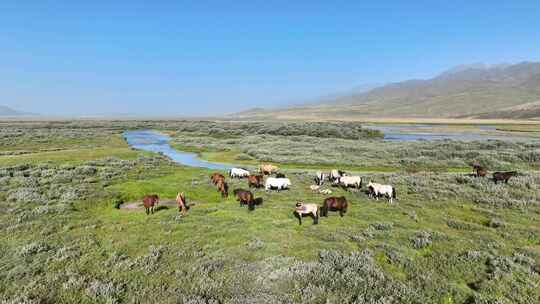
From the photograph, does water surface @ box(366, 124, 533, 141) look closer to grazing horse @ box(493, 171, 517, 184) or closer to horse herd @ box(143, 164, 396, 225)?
grazing horse @ box(493, 171, 517, 184)

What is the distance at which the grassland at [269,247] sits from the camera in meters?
7.37

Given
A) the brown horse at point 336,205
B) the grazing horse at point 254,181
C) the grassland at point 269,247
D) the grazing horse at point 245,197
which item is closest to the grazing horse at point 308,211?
the grassland at point 269,247

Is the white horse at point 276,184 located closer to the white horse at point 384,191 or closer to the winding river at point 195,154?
the white horse at point 384,191

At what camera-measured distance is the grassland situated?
290 inches

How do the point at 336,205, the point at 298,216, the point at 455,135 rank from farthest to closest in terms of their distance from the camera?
the point at 455,135, the point at 336,205, the point at 298,216

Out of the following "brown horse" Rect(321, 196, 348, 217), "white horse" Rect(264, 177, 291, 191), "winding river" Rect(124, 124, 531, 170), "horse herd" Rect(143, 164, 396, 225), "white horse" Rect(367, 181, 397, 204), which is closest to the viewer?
"horse herd" Rect(143, 164, 396, 225)

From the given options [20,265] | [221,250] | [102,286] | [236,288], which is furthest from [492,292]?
[20,265]

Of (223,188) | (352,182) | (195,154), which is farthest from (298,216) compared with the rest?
(195,154)

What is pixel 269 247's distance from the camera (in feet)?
32.3

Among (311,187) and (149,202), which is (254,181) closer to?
(311,187)

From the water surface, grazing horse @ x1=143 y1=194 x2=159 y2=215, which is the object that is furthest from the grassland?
the water surface

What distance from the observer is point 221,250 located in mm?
9719

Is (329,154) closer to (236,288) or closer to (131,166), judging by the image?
(131,166)

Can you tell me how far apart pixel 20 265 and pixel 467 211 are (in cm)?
1929
